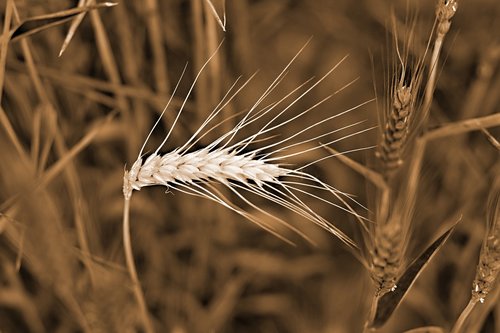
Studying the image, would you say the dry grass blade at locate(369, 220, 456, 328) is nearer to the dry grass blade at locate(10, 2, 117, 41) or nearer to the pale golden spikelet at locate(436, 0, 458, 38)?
the pale golden spikelet at locate(436, 0, 458, 38)

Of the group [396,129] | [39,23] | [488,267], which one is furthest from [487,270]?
[39,23]

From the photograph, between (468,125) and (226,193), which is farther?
(226,193)

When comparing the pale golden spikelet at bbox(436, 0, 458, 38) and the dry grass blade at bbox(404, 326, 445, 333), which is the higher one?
the pale golden spikelet at bbox(436, 0, 458, 38)

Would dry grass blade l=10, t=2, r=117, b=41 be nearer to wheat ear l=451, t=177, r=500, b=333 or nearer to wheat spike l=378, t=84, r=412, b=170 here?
wheat spike l=378, t=84, r=412, b=170

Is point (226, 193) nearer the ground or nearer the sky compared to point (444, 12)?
nearer the ground

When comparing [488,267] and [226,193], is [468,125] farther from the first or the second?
[226,193]

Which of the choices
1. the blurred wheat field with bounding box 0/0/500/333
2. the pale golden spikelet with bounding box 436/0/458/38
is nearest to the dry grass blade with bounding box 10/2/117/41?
the blurred wheat field with bounding box 0/0/500/333

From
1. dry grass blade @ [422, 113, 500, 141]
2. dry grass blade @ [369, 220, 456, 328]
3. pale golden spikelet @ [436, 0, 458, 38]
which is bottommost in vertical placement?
dry grass blade @ [369, 220, 456, 328]

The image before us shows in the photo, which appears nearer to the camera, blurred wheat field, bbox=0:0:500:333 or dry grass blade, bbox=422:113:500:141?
dry grass blade, bbox=422:113:500:141

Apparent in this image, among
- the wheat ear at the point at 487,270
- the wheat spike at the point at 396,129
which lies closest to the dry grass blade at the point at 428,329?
the wheat ear at the point at 487,270
